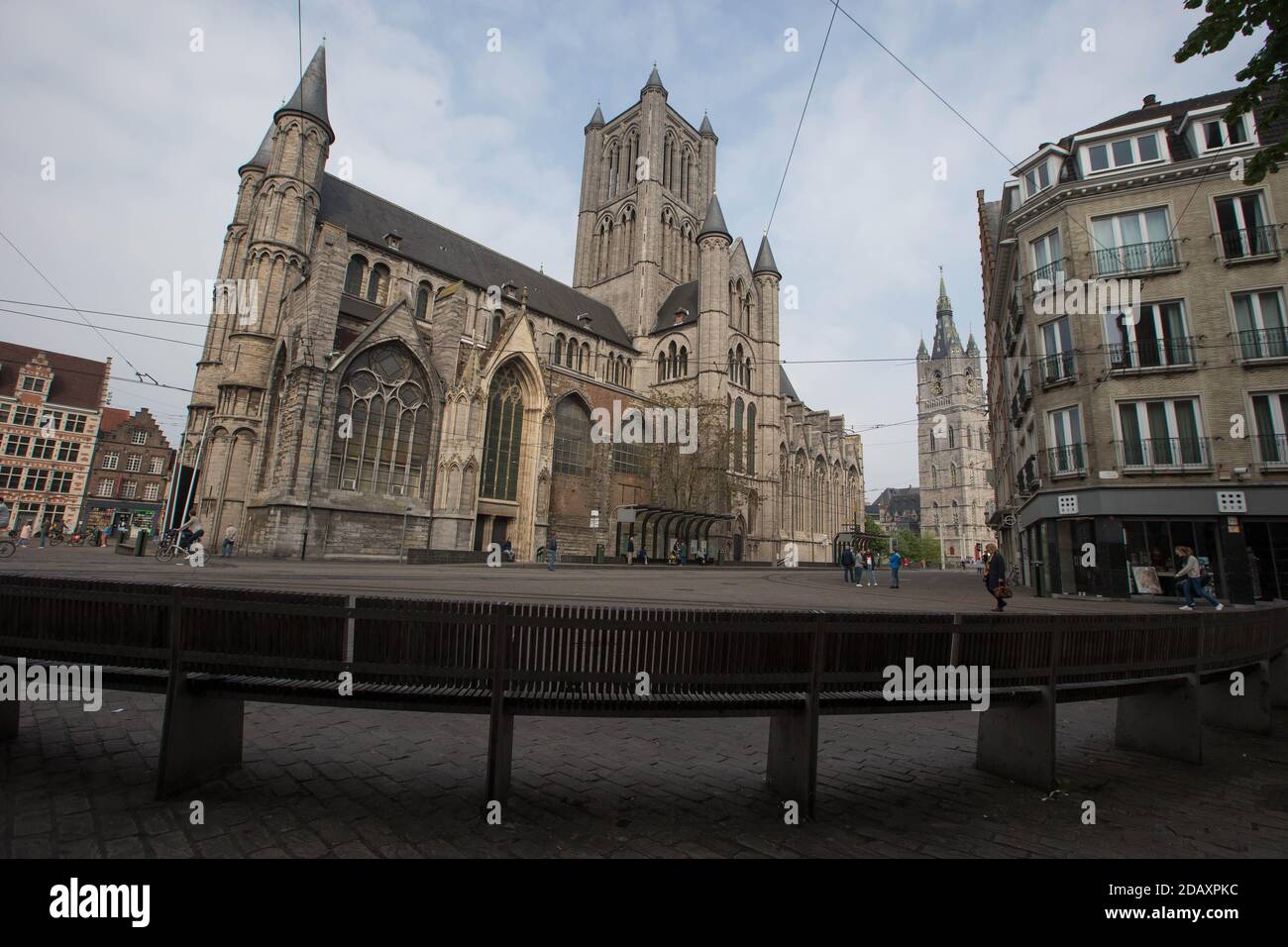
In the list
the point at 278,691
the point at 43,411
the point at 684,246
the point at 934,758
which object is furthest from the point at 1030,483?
the point at 43,411

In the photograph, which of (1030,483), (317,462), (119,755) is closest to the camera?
(119,755)

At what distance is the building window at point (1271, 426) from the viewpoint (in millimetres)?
15655

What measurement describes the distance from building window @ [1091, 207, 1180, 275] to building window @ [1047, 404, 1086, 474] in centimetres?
455

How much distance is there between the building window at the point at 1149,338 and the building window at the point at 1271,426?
2062mm

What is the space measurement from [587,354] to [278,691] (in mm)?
41473

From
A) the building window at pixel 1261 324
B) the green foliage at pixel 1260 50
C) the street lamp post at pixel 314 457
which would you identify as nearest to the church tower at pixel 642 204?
the street lamp post at pixel 314 457

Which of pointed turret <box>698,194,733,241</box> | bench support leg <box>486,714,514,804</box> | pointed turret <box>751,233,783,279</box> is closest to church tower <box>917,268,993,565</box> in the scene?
pointed turret <box>751,233,783,279</box>

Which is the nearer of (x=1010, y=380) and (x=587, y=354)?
(x=1010, y=380)

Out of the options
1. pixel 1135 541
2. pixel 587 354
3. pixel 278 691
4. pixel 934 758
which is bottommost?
pixel 934 758

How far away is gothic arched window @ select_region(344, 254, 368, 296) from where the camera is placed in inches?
1221

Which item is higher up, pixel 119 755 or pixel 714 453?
pixel 714 453

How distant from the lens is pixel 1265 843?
304 centimetres

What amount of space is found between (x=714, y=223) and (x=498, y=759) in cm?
4857
